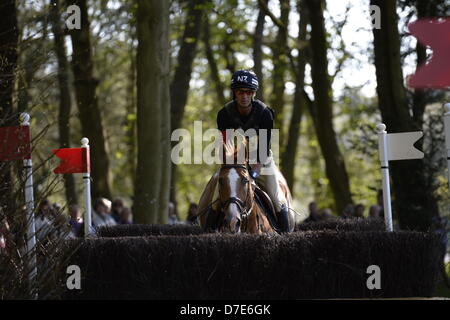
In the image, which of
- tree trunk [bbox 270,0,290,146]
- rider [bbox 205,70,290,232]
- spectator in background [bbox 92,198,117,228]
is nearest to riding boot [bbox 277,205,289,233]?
rider [bbox 205,70,290,232]

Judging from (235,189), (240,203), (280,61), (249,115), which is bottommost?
(240,203)

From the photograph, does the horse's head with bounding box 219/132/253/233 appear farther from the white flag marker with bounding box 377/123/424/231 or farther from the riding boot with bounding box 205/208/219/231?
the white flag marker with bounding box 377/123/424/231

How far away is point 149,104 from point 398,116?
4321 millimetres

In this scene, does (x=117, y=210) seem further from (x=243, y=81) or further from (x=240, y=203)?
(x=240, y=203)

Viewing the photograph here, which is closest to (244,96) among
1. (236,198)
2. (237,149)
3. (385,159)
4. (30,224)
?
(237,149)

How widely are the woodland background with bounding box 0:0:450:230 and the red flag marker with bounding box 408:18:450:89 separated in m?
3.12

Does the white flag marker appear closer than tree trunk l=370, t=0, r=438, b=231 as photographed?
Yes

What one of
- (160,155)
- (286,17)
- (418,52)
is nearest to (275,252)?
(160,155)

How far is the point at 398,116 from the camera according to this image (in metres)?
16.3

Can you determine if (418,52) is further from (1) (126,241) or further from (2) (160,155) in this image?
(1) (126,241)

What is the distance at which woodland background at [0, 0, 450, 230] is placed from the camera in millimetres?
12781

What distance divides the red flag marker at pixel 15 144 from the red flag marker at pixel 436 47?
11.1ft
